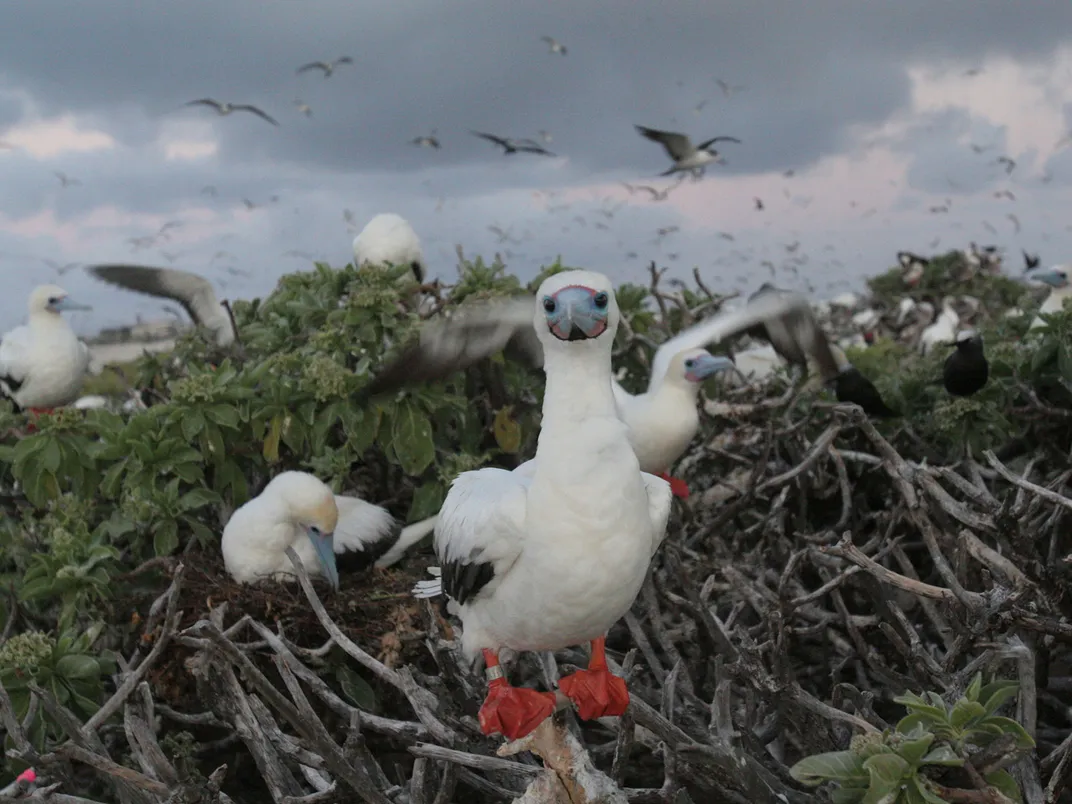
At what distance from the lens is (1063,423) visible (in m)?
5.02

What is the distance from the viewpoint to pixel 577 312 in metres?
2.33

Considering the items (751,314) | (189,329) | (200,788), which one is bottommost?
(200,788)

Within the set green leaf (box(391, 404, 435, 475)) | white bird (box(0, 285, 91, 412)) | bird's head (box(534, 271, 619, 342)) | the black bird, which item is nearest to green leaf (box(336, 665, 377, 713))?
green leaf (box(391, 404, 435, 475))

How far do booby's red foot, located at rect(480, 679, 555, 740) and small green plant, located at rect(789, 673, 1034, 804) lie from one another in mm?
681

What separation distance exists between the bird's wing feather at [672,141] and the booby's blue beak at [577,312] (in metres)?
6.93

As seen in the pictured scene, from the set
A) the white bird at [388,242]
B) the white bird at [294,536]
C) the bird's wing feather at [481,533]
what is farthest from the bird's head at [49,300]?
the bird's wing feather at [481,533]

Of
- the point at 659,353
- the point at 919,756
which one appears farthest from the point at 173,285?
the point at 919,756

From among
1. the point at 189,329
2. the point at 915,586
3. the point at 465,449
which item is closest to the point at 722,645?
the point at 915,586

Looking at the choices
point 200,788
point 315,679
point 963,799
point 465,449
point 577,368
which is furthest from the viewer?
point 465,449

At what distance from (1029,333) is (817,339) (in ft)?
5.02

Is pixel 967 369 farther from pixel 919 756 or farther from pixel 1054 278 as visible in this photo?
pixel 919 756

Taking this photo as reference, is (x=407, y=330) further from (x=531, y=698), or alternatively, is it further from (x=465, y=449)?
(x=531, y=698)

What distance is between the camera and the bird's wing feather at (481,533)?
8.16 ft

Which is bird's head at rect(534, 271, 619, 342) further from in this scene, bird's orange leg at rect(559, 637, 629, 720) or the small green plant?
the small green plant
